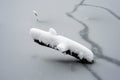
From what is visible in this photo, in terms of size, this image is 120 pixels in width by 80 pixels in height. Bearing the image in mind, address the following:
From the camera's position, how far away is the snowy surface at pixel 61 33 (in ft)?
6.63

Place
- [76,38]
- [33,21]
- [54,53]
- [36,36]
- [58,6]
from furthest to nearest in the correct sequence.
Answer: [58,6], [33,21], [76,38], [54,53], [36,36]

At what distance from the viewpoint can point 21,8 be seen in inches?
137

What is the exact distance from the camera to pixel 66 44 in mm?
2002

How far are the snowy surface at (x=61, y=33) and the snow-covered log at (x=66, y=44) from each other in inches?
5.1

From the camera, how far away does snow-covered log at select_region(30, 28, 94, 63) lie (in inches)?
79.4

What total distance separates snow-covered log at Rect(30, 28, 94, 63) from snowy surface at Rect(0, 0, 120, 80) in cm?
13

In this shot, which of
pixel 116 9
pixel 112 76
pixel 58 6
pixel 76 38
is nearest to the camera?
pixel 112 76

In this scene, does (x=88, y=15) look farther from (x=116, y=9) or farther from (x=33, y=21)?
(x=33, y=21)

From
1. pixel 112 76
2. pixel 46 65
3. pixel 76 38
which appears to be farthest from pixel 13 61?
pixel 112 76

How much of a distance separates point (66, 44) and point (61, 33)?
0.74 metres

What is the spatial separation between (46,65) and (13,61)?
42 cm

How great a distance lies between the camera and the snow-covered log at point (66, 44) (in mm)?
2016

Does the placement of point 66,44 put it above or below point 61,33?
below

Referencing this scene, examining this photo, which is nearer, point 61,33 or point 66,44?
point 66,44
